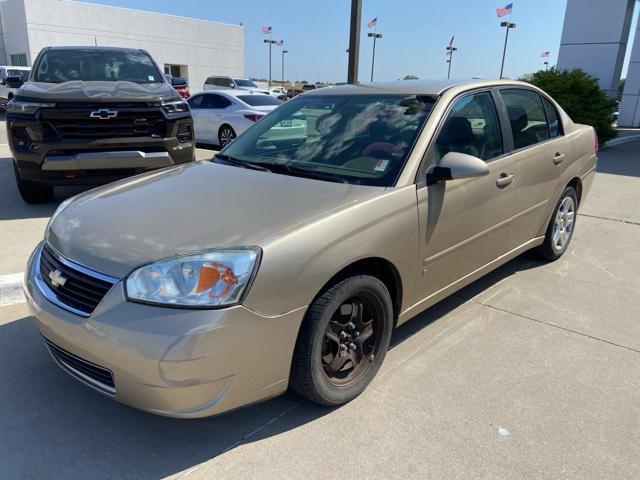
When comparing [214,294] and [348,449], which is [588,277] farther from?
[214,294]

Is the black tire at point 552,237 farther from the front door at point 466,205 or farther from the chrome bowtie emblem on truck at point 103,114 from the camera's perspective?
the chrome bowtie emblem on truck at point 103,114

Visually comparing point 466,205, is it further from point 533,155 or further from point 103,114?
point 103,114

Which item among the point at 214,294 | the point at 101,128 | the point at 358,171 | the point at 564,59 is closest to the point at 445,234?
the point at 358,171

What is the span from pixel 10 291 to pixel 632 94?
2415 centimetres

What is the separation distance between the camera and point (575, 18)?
1936cm

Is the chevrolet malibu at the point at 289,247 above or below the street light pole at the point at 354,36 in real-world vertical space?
below

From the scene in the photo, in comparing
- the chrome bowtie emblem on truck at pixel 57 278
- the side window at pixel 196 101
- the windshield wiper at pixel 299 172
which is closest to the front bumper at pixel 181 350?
the chrome bowtie emblem on truck at pixel 57 278

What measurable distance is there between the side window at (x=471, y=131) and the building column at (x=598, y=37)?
Answer: 59.1 feet

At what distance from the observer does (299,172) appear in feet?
10.0

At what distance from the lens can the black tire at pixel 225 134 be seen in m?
11.4

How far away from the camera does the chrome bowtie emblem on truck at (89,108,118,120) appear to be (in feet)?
17.9

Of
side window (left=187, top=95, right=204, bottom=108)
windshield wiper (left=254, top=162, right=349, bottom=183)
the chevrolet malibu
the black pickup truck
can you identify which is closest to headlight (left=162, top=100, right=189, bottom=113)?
the black pickup truck

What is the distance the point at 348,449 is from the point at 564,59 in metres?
21.3

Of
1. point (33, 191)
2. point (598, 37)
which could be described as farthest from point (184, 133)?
point (598, 37)
